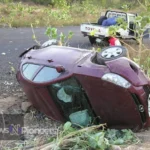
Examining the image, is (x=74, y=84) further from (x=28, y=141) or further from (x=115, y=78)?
(x=28, y=141)

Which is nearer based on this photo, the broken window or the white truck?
the broken window

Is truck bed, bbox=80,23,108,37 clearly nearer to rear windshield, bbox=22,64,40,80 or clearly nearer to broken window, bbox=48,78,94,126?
rear windshield, bbox=22,64,40,80

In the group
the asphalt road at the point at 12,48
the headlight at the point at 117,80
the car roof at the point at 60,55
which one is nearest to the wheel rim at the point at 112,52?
the car roof at the point at 60,55

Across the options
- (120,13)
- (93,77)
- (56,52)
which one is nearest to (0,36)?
(120,13)

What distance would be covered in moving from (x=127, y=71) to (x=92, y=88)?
55 cm

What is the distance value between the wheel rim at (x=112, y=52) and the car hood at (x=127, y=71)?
Answer: 24cm

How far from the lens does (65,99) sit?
5762mm

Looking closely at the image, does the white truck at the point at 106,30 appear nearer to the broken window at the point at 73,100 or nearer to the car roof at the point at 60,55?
the car roof at the point at 60,55

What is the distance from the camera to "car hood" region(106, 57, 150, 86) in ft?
17.8

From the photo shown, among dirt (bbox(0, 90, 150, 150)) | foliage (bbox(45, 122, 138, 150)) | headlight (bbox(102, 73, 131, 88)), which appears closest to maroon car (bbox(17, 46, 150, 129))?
headlight (bbox(102, 73, 131, 88))

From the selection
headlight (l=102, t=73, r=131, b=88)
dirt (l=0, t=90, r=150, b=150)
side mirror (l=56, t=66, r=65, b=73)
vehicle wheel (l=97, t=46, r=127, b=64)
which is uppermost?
vehicle wheel (l=97, t=46, r=127, b=64)

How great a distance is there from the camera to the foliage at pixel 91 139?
4.64 meters

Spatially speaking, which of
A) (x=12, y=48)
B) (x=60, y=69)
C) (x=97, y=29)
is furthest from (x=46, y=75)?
(x=97, y=29)

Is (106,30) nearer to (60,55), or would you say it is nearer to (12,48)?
(12,48)
